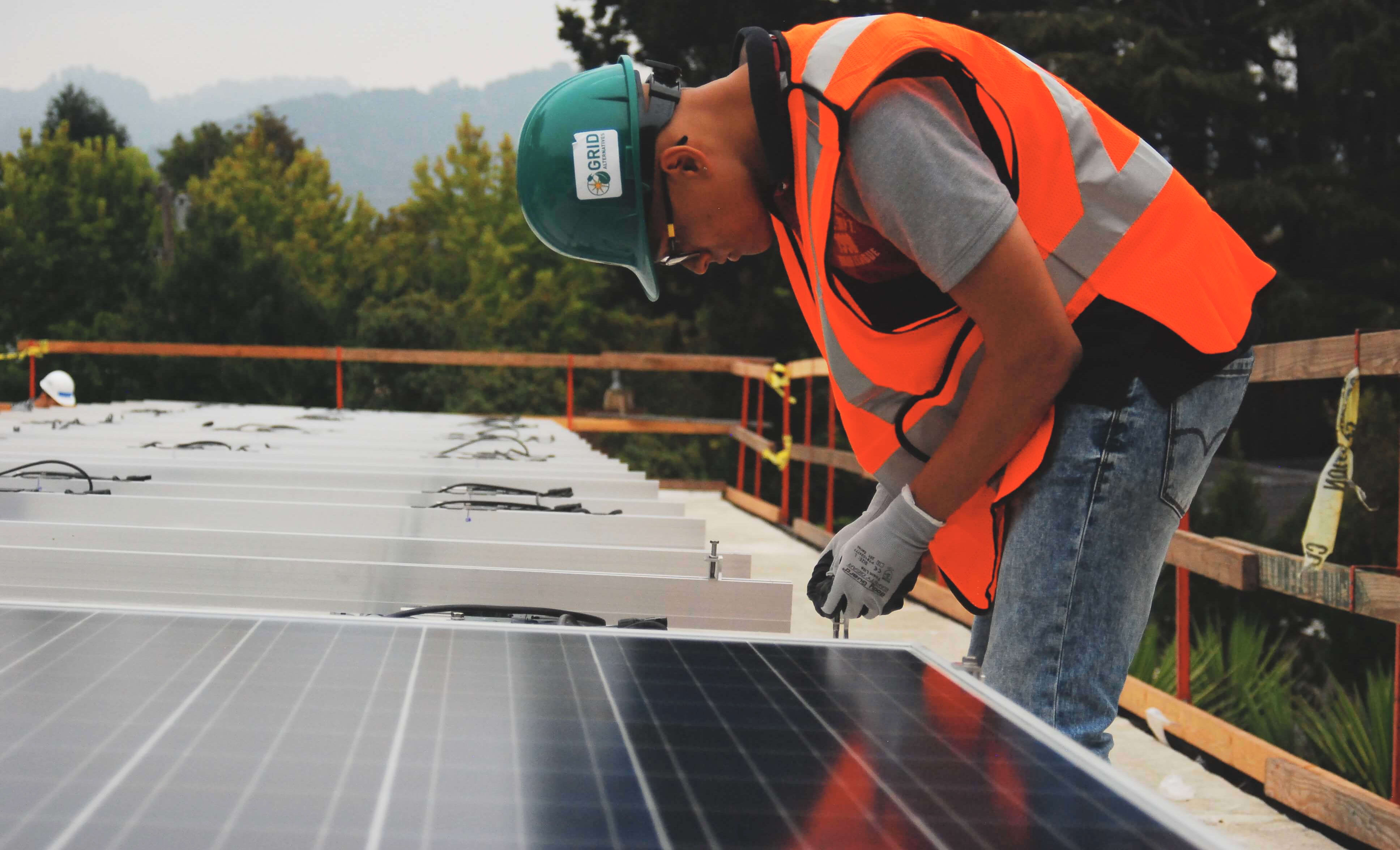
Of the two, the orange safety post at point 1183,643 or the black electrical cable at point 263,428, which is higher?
the black electrical cable at point 263,428

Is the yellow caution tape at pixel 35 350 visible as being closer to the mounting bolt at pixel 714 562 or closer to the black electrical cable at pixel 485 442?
the black electrical cable at pixel 485 442

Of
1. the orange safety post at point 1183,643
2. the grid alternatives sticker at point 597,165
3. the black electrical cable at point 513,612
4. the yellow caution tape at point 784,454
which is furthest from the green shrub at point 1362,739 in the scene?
the yellow caution tape at point 784,454

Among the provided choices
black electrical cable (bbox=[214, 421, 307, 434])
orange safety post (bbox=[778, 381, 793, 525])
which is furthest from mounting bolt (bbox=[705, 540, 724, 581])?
orange safety post (bbox=[778, 381, 793, 525])

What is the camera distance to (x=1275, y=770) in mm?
2959

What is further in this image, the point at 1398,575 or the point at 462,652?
the point at 1398,575

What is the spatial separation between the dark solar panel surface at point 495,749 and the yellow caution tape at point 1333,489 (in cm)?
198

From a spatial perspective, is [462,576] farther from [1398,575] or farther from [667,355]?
[667,355]

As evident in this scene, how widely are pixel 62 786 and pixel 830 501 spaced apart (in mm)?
6601

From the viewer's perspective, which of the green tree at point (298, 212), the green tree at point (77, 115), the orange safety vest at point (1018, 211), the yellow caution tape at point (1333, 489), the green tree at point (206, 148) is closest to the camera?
the orange safety vest at point (1018, 211)

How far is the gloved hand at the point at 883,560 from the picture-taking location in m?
1.48

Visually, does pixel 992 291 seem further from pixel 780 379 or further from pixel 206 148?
pixel 206 148

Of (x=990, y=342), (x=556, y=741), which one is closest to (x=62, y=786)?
(x=556, y=741)

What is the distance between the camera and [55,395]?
7.35 m

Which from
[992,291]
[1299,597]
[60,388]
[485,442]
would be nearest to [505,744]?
[992,291]
